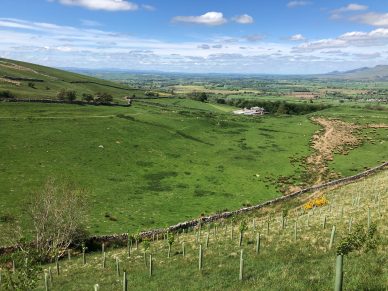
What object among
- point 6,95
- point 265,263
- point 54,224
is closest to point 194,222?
point 54,224

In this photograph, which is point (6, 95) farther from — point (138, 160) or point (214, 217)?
point (214, 217)

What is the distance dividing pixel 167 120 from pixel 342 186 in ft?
249

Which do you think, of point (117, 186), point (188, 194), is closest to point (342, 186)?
point (188, 194)

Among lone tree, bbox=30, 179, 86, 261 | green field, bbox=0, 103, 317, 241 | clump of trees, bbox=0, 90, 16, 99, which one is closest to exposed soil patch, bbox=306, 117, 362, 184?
green field, bbox=0, 103, 317, 241

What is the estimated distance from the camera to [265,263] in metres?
26.3

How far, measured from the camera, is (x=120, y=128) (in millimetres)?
114688

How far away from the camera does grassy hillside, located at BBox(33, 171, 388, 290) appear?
19648mm

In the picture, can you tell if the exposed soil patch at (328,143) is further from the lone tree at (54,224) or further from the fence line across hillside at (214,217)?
the lone tree at (54,224)

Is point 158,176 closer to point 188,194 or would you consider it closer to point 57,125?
point 188,194

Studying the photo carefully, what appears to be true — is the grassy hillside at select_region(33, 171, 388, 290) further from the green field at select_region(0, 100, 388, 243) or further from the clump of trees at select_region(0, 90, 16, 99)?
the clump of trees at select_region(0, 90, 16, 99)

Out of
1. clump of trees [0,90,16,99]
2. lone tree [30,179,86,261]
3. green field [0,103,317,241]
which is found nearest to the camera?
lone tree [30,179,86,261]

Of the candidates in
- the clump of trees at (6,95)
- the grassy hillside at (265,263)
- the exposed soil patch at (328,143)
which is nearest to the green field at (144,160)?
the exposed soil patch at (328,143)

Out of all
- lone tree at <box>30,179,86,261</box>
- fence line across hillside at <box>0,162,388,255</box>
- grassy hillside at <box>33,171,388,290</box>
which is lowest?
fence line across hillside at <box>0,162,388,255</box>

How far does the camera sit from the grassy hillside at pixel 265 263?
774 inches
